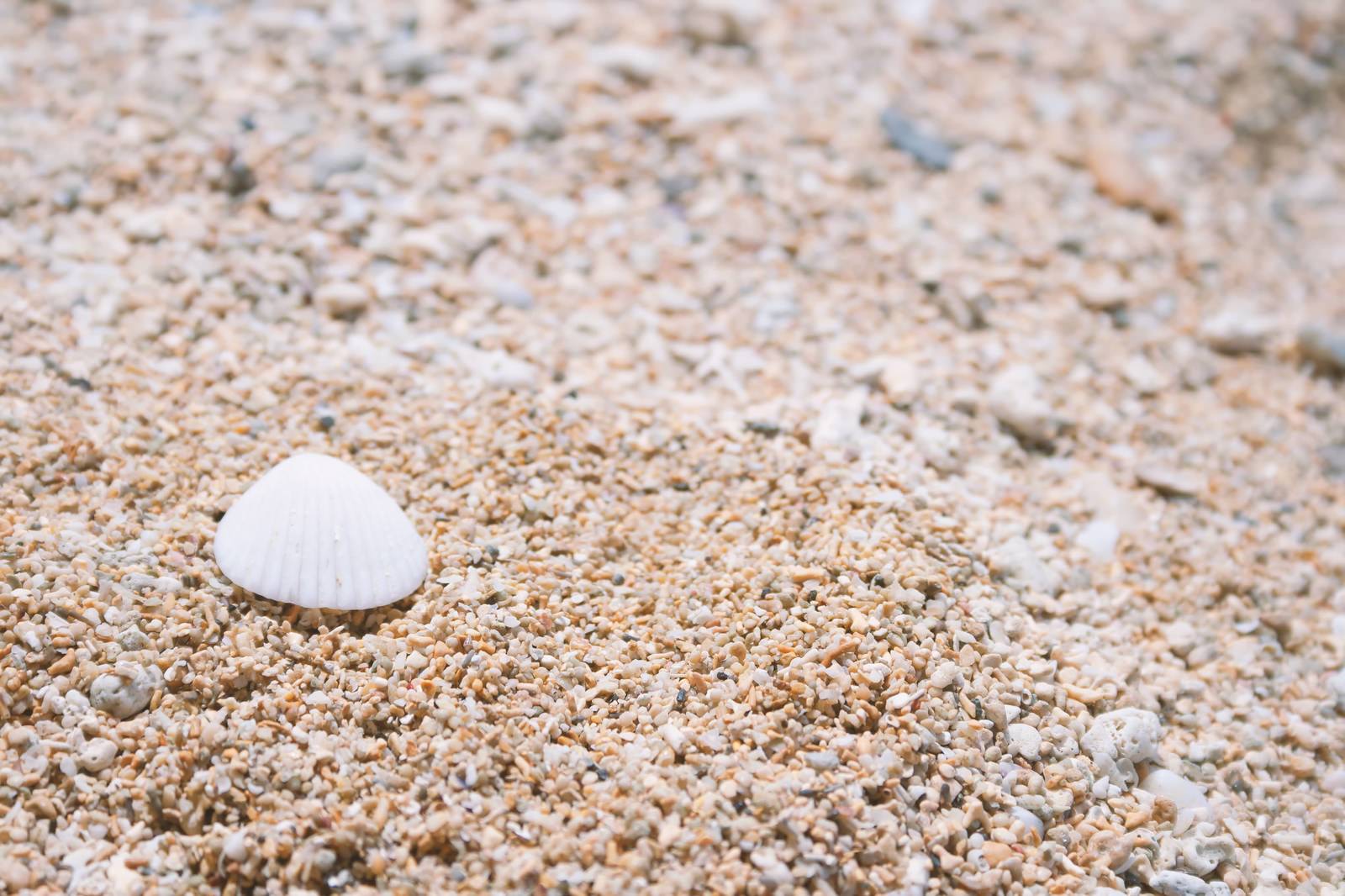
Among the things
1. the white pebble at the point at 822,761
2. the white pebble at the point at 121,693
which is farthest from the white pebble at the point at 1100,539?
the white pebble at the point at 121,693

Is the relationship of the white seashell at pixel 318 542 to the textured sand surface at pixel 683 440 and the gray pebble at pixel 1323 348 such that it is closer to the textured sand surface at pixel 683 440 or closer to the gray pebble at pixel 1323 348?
the textured sand surface at pixel 683 440

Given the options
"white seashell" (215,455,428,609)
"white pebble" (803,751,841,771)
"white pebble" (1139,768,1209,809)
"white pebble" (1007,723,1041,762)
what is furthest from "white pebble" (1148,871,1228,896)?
"white seashell" (215,455,428,609)

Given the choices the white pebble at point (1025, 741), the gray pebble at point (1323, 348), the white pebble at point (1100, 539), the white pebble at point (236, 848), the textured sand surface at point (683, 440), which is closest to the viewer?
the white pebble at point (236, 848)

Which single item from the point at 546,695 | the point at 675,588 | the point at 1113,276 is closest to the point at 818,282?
the point at 1113,276

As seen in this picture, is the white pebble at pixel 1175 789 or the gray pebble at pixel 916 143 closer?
the white pebble at pixel 1175 789

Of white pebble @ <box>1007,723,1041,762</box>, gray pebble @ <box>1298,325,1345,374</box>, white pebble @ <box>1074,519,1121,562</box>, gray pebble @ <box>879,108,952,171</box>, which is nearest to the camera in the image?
white pebble @ <box>1007,723,1041,762</box>

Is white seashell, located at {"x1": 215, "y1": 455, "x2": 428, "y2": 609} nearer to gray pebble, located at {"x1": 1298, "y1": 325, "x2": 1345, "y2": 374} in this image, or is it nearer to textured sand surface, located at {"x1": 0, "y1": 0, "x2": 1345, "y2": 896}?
textured sand surface, located at {"x1": 0, "y1": 0, "x2": 1345, "y2": 896}
